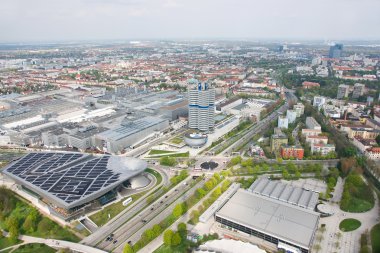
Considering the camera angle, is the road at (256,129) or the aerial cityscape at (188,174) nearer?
the aerial cityscape at (188,174)

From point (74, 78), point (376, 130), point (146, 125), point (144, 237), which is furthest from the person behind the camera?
point (74, 78)

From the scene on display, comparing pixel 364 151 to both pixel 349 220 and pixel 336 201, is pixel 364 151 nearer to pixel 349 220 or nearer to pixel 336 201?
pixel 336 201

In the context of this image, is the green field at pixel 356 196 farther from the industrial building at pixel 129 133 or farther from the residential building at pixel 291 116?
the industrial building at pixel 129 133

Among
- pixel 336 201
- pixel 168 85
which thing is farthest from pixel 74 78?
pixel 336 201

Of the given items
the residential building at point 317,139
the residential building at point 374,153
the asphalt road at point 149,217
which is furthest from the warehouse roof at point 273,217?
the residential building at point 374,153

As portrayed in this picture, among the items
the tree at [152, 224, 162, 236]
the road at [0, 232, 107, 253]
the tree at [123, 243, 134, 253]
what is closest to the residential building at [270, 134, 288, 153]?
the tree at [152, 224, 162, 236]
